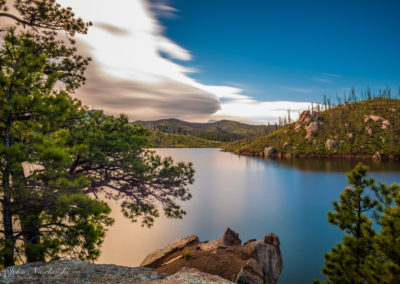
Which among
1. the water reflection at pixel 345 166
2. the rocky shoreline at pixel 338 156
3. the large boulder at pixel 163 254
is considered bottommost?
the water reflection at pixel 345 166

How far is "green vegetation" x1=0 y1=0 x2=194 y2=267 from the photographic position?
8.99m

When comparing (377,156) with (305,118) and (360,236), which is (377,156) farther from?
(360,236)

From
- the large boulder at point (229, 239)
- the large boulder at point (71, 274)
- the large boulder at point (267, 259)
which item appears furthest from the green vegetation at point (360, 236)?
the large boulder at point (71, 274)

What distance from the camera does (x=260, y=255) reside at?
16062 millimetres

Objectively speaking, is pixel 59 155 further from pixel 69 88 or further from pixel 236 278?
pixel 236 278

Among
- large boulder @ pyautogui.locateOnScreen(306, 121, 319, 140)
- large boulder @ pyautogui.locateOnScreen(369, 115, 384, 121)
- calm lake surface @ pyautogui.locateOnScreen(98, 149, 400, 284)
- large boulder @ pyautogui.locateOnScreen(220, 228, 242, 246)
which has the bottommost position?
calm lake surface @ pyautogui.locateOnScreen(98, 149, 400, 284)

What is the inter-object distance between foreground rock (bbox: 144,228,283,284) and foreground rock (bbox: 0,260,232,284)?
3.53 meters

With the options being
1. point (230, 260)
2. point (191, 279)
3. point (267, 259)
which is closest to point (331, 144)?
point (267, 259)

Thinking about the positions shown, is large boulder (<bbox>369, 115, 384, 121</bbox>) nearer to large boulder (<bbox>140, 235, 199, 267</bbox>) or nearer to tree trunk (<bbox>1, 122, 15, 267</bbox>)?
large boulder (<bbox>140, 235, 199, 267</bbox>)

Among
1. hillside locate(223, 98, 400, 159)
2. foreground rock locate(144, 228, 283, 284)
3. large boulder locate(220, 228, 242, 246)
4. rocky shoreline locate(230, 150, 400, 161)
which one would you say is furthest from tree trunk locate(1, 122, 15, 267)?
hillside locate(223, 98, 400, 159)

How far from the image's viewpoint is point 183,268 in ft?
36.7

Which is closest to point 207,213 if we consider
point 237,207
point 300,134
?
point 237,207

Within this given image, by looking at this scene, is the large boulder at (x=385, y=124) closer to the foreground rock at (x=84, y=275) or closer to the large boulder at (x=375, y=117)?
the large boulder at (x=375, y=117)

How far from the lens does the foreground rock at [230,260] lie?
13.5 metres
